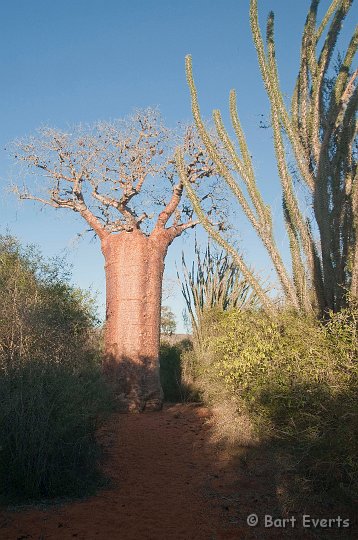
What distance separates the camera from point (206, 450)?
23.5 feet

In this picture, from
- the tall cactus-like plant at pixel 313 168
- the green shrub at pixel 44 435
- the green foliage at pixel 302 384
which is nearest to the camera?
the green foliage at pixel 302 384

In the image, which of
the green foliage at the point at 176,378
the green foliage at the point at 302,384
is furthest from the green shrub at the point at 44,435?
the green foliage at the point at 176,378

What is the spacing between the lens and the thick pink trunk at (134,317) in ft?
32.2

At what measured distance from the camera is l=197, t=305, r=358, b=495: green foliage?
16.2 feet

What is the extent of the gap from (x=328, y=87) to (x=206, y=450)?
16.6 feet

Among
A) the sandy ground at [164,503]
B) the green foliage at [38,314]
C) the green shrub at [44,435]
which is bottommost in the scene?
the sandy ground at [164,503]

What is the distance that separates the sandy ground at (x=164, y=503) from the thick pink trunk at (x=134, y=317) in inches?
87.0

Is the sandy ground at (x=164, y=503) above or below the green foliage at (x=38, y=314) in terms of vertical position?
below

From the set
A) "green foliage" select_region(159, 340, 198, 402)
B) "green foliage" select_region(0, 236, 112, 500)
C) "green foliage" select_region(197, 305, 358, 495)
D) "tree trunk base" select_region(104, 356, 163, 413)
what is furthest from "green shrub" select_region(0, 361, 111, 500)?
"green foliage" select_region(159, 340, 198, 402)

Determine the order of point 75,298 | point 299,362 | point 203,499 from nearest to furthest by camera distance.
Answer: point 203,499 → point 299,362 → point 75,298

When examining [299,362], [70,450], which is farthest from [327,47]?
[70,450]

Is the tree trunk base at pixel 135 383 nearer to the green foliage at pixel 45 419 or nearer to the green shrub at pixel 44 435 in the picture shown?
the green foliage at pixel 45 419

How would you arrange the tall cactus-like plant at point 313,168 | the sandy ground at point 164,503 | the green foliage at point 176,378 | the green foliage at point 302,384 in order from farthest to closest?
the green foliage at point 176,378 → the tall cactus-like plant at point 313,168 → the green foliage at point 302,384 → the sandy ground at point 164,503

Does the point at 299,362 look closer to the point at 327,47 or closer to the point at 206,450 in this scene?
the point at 206,450
